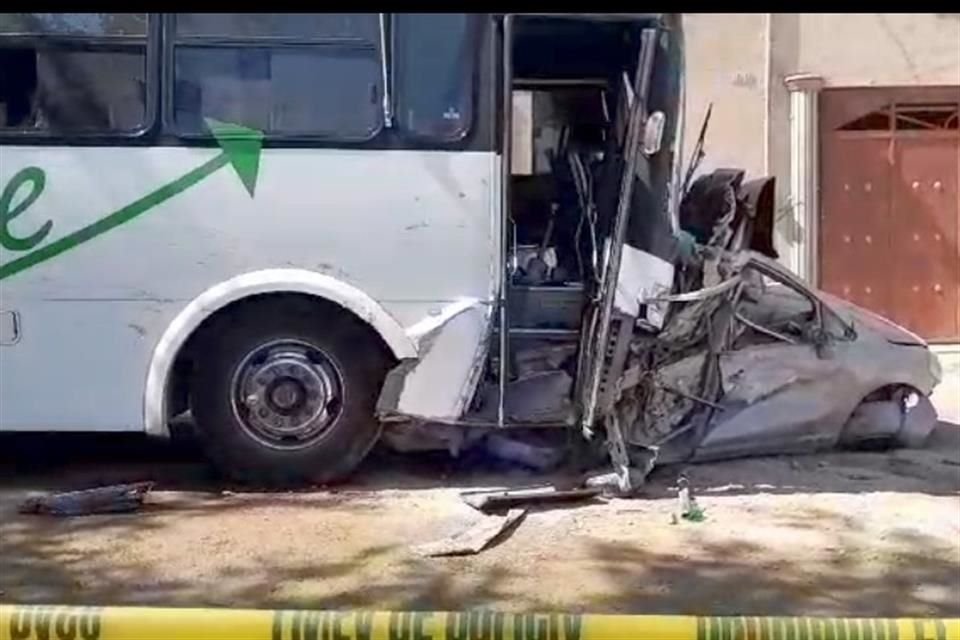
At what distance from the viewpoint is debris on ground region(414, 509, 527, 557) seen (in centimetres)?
567

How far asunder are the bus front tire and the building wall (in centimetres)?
522

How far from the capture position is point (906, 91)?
1141 cm

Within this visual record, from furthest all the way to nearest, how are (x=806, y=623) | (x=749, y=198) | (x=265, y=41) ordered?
(x=749, y=198), (x=265, y=41), (x=806, y=623)

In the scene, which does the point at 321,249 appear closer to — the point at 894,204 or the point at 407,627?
the point at 407,627

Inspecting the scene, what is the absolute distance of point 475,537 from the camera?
5.86 metres

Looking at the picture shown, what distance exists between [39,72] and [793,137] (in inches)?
256

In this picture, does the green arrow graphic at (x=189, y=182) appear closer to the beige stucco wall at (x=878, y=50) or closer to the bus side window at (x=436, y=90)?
the bus side window at (x=436, y=90)

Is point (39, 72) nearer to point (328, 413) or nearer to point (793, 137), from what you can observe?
point (328, 413)

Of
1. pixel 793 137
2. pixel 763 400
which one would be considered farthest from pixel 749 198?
pixel 793 137

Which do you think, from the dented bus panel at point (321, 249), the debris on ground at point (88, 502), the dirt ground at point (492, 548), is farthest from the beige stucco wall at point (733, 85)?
the debris on ground at point (88, 502)

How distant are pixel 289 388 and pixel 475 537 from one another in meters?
1.25

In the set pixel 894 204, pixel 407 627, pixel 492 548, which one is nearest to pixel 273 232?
pixel 492 548

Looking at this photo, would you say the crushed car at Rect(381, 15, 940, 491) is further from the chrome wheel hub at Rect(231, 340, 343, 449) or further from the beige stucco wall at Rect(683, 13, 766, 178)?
the beige stucco wall at Rect(683, 13, 766, 178)

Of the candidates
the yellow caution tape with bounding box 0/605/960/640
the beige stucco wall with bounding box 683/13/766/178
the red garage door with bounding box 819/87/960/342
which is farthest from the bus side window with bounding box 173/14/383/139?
the red garage door with bounding box 819/87/960/342
